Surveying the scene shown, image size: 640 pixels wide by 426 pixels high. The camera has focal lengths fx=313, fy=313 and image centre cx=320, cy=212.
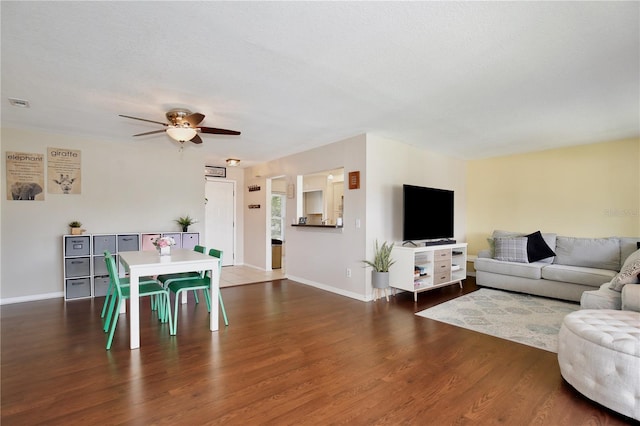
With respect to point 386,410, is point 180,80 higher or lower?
higher

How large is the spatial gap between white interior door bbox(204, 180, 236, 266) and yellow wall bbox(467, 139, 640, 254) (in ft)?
17.8

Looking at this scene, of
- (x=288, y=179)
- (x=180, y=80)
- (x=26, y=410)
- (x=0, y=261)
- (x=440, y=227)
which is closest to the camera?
(x=26, y=410)

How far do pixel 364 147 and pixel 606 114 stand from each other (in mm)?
2885

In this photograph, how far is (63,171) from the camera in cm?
475

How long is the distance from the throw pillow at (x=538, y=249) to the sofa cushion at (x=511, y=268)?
0.49 feet

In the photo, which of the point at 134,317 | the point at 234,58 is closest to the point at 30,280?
the point at 134,317

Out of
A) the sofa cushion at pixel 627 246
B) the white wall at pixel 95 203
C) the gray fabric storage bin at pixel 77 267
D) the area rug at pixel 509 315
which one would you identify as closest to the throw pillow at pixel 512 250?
the area rug at pixel 509 315

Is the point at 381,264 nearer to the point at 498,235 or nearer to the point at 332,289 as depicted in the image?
the point at 332,289

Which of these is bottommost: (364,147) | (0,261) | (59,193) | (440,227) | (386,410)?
(386,410)

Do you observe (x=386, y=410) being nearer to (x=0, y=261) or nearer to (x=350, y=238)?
(x=350, y=238)

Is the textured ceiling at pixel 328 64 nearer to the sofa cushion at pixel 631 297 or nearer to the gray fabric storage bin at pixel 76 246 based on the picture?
the gray fabric storage bin at pixel 76 246

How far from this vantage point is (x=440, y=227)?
18.0ft

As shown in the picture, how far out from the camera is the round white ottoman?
1856mm

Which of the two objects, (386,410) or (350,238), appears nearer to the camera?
(386,410)
